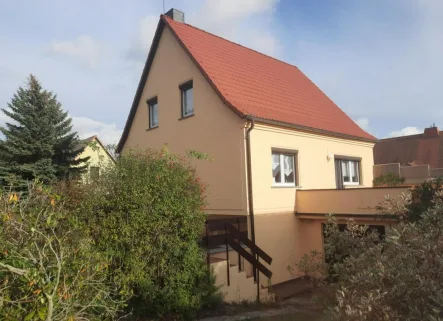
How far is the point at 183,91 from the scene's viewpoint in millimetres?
13312

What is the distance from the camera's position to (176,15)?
1502 cm

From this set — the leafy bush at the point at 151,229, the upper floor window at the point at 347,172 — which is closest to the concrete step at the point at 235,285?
the leafy bush at the point at 151,229

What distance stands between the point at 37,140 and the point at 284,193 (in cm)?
1121

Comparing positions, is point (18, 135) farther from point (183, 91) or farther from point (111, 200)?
point (111, 200)

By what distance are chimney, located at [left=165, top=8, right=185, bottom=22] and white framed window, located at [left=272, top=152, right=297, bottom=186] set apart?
24.7ft

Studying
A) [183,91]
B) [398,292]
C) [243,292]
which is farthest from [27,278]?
[183,91]

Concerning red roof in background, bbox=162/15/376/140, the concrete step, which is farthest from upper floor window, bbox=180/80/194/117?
the concrete step

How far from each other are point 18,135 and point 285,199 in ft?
39.3

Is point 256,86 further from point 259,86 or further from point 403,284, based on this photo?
point 403,284

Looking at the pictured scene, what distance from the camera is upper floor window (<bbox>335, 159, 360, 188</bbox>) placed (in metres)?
14.2

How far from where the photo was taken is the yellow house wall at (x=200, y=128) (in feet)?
36.1

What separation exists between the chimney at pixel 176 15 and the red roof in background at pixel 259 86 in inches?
35.8

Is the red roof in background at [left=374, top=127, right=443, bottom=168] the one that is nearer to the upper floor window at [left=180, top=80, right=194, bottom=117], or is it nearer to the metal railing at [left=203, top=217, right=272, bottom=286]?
the upper floor window at [left=180, top=80, right=194, bottom=117]

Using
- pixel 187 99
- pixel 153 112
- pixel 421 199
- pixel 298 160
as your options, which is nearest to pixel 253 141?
pixel 298 160
